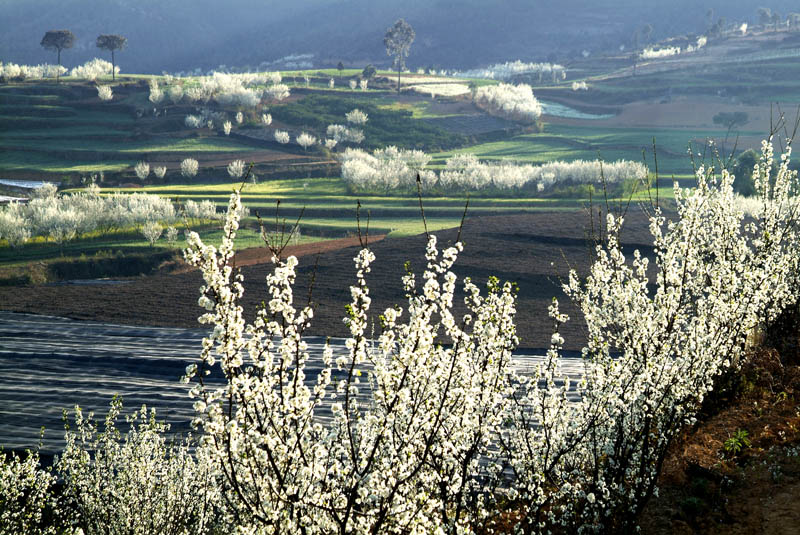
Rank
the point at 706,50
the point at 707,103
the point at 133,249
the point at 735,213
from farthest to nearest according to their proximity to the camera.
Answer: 1. the point at 706,50
2. the point at 707,103
3. the point at 133,249
4. the point at 735,213

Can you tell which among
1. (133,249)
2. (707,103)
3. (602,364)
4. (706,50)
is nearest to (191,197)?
(133,249)

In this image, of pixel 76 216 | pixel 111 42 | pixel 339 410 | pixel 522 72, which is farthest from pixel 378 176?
pixel 522 72

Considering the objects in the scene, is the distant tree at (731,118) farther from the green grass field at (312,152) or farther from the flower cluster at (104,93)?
the flower cluster at (104,93)

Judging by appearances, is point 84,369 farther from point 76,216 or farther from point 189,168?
point 189,168

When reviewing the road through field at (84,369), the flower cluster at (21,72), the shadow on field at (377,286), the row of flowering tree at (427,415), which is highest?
the flower cluster at (21,72)

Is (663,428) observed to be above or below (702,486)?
above

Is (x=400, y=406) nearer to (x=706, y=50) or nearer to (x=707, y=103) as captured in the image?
(x=707, y=103)

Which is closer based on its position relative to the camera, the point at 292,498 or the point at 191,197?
the point at 292,498

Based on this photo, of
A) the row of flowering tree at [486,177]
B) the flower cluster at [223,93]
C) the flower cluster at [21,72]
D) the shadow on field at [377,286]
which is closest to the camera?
the shadow on field at [377,286]

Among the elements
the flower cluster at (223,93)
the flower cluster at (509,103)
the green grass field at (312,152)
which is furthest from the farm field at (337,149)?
the flower cluster at (509,103)
